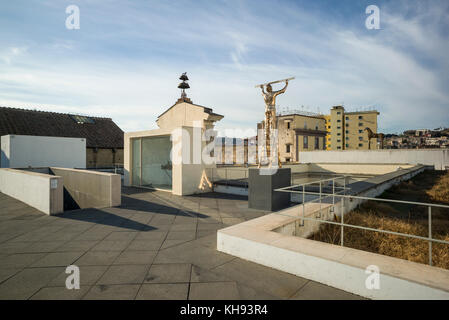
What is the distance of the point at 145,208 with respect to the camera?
8555 millimetres

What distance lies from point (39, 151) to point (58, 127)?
1301cm

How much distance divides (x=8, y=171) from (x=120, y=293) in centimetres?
1139

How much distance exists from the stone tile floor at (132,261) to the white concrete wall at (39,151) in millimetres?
12638

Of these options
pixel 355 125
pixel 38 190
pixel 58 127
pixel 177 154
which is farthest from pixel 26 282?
pixel 355 125

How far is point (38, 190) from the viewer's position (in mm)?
8227

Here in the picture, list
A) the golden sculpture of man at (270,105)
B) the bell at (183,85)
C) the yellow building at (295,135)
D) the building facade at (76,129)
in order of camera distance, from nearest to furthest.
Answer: the golden sculpture of man at (270,105) < the bell at (183,85) < the building facade at (76,129) < the yellow building at (295,135)

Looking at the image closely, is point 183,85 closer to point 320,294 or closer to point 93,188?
point 93,188

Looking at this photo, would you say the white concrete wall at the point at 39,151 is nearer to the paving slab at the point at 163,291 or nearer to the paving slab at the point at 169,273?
the paving slab at the point at 169,273

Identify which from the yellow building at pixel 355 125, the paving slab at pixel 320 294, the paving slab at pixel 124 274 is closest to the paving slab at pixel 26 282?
the paving slab at pixel 124 274

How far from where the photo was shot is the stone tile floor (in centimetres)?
328

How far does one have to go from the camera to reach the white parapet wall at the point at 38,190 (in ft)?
24.7

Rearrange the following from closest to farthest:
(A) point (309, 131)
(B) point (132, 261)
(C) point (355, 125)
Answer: (B) point (132, 261) < (A) point (309, 131) < (C) point (355, 125)

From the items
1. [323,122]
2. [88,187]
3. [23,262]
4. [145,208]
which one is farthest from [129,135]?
[323,122]
